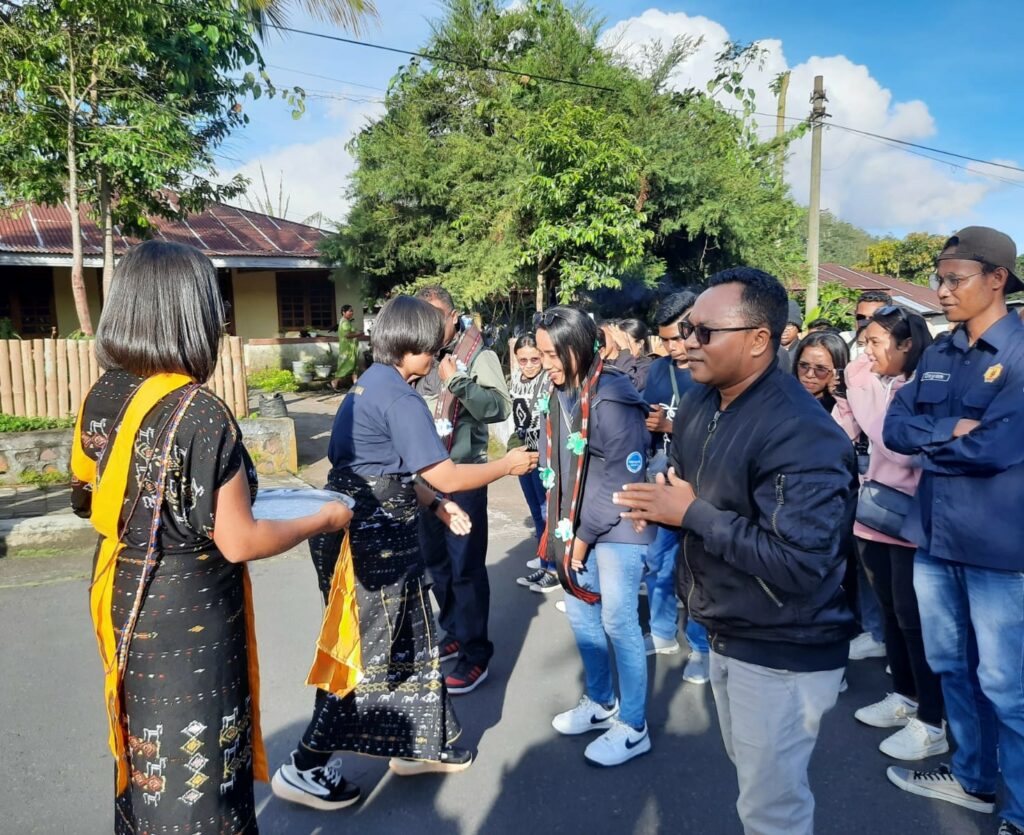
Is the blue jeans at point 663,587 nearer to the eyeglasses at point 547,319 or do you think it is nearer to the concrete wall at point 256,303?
the eyeglasses at point 547,319

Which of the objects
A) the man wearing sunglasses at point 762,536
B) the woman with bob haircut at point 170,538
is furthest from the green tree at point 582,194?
the woman with bob haircut at point 170,538

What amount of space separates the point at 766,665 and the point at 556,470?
129 cm

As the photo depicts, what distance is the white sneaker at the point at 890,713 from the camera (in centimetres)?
312

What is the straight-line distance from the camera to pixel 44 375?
25.6 feet

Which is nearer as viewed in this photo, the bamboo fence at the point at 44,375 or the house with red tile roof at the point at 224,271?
the bamboo fence at the point at 44,375

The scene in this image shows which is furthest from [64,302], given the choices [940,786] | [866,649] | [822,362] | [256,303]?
[940,786]

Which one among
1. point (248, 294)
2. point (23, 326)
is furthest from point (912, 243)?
point (23, 326)

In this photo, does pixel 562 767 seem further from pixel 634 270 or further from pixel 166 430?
pixel 634 270

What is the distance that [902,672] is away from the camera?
3.18 meters

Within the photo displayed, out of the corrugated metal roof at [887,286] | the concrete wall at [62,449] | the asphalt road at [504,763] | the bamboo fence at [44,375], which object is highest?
the corrugated metal roof at [887,286]

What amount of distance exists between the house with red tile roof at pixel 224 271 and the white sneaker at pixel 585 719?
12.1 meters

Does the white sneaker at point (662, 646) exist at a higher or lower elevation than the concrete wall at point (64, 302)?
lower

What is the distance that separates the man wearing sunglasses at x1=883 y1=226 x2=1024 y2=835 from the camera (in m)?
2.30

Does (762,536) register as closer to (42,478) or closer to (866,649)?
(866,649)
